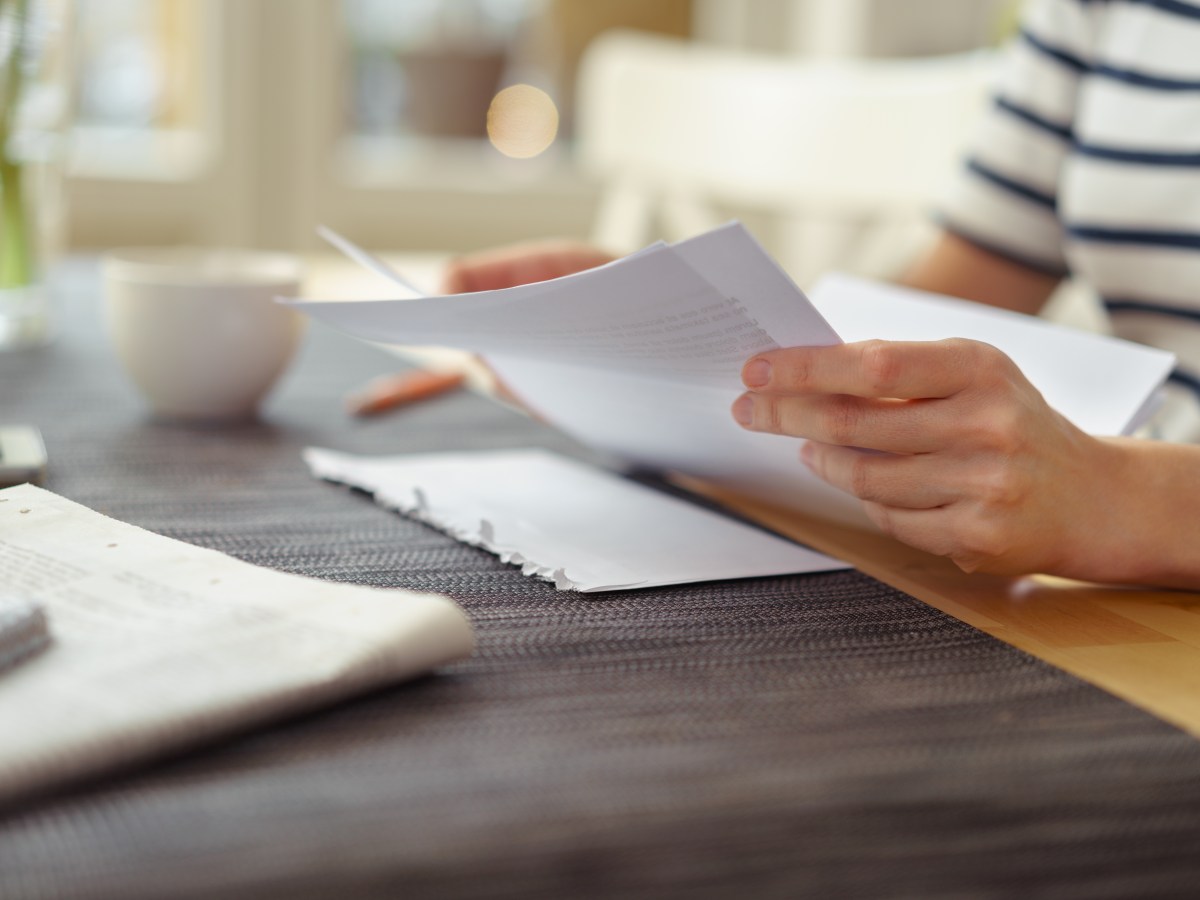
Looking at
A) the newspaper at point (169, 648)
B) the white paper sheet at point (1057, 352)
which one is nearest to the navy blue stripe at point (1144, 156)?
the white paper sheet at point (1057, 352)

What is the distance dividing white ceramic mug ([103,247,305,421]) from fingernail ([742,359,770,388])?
409 millimetres

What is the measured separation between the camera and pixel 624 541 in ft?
1.88

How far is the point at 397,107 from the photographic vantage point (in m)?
2.86

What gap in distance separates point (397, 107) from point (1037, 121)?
6.62 feet

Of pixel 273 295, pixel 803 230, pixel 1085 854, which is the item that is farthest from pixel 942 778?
pixel 803 230

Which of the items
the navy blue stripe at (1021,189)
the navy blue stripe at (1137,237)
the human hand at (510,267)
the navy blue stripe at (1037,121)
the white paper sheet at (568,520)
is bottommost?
the white paper sheet at (568,520)

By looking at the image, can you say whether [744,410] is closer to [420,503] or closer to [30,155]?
[420,503]

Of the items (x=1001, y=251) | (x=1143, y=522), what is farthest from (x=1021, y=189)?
(x=1143, y=522)

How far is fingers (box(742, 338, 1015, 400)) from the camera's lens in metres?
0.48

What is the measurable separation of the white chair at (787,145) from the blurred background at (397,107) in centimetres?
6

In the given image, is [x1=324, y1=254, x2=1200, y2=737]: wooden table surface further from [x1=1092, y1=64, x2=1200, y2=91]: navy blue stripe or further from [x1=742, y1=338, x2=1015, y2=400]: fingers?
[x1=1092, y1=64, x2=1200, y2=91]: navy blue stripe

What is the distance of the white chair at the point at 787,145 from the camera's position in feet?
5.19

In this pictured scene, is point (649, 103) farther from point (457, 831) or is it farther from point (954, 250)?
point (457, 831)

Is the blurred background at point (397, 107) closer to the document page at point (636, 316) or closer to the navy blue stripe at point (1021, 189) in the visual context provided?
the navy blue stripe at point (1021, 189)
